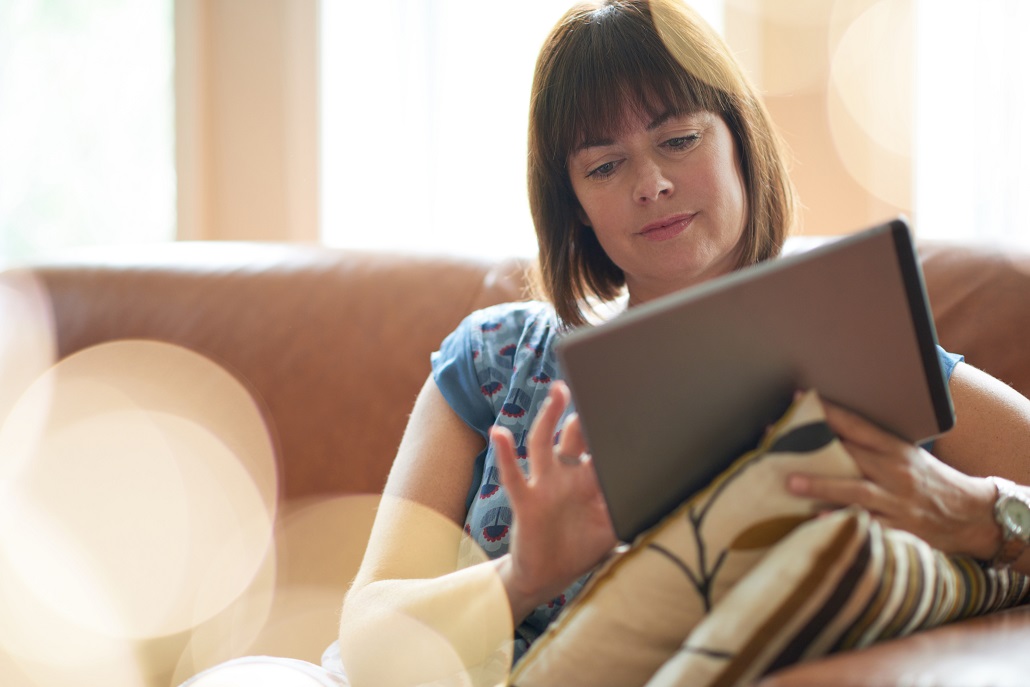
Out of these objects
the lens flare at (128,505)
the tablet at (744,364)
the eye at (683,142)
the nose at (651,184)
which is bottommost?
the lens flare at (128,505)

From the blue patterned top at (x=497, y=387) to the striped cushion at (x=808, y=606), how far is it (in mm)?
455

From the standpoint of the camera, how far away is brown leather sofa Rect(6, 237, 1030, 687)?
1.32 metres

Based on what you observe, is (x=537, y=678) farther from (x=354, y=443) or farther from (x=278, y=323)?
(x=278, y=323)

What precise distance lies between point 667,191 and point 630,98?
121 mm

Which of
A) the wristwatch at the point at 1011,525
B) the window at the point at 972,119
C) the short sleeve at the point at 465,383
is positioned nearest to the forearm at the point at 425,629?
the short sleeve at the point at 465,383

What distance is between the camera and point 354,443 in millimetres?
1482

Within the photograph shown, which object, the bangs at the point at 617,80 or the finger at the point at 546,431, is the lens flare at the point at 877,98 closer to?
the bangs at the point at 617,80

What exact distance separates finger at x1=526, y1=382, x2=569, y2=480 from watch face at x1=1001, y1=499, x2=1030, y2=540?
0.41 metres

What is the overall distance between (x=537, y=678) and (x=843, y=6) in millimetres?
2045

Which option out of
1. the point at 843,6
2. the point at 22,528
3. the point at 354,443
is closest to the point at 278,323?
the point at 354,443

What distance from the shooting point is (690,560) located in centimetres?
68

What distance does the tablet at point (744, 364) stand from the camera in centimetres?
66

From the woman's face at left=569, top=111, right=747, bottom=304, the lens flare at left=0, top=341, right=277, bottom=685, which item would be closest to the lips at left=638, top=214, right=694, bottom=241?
the woman's face at left=569, top=111, right=747, bottom=304

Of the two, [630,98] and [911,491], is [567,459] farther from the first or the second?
[630,98]
